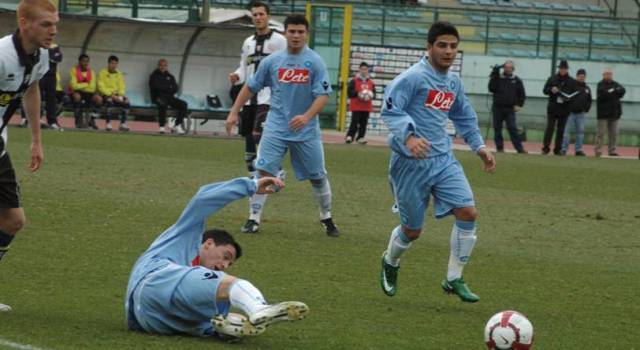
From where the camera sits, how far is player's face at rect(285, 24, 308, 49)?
11773mm

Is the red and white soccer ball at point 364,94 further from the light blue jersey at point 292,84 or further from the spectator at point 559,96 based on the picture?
the light blue jersey at point 292,84

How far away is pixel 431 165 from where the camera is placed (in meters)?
8.91

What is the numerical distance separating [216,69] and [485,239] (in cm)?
1747

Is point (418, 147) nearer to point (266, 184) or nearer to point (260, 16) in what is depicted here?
point (266, 184)

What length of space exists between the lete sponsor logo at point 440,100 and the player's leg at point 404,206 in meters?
0.45

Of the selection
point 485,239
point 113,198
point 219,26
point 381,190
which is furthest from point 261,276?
point 219,26

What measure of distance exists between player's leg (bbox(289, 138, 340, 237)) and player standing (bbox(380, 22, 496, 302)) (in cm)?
295

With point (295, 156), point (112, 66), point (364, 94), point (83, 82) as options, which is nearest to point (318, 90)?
point (295, 156)

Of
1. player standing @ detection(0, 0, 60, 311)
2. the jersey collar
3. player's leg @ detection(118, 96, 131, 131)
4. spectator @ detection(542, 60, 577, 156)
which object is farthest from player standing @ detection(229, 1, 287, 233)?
spectator @ detection(542, 60, 577, 156)

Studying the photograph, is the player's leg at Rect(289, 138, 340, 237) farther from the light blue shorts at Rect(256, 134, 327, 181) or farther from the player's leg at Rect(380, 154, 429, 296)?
the player's leg at Rect(380, 154, 429, 296)

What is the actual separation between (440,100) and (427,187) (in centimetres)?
65

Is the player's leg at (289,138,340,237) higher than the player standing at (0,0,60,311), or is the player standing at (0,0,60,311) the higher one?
the player standing at (0,0,60,311)

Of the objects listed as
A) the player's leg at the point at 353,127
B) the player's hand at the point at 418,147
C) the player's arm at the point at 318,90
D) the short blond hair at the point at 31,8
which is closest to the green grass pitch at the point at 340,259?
the player's hand at the point at 418,147

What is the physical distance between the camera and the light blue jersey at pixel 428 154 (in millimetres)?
8828
